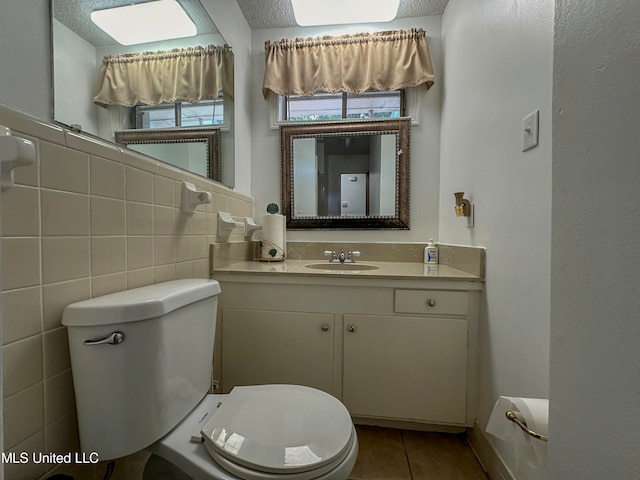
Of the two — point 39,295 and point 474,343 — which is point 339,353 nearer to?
point 474,343

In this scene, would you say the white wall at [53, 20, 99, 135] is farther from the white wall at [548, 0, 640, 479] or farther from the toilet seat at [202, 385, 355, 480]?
the white wall at [548, 0, 640, 479]

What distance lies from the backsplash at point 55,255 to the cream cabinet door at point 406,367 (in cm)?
89

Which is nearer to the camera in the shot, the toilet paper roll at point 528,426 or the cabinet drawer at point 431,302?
the toilet paper roll at point 528,426

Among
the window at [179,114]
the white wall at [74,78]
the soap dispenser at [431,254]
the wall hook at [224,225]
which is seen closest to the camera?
the white wall at [74,78]

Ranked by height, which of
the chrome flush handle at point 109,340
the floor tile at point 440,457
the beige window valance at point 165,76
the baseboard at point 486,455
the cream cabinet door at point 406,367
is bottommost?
the floor tile at point 440,457

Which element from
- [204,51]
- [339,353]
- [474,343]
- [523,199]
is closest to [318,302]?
[339,353]

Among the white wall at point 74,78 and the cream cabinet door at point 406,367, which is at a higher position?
the white wall at point 74,78

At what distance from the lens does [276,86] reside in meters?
1.74

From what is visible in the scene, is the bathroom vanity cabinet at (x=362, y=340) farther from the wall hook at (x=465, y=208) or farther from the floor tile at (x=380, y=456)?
the wall hook at (x=465, y=208)

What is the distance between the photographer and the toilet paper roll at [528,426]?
0.59 metres

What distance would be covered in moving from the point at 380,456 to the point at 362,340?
456 millimetres

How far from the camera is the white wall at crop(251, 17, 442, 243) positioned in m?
1.70

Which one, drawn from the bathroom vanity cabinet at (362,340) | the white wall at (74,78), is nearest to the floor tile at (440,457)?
the bathroom vanity cabinet at (362,340)

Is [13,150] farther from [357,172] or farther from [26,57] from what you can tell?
[357,172]
